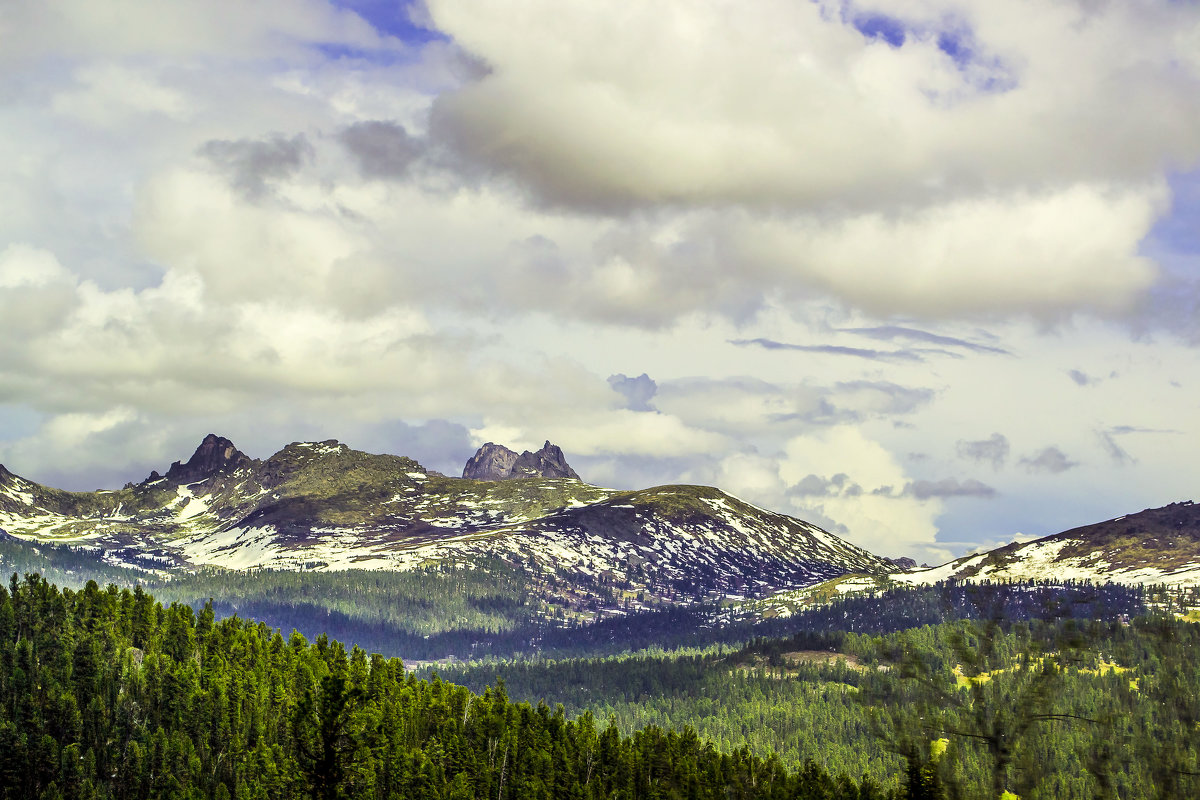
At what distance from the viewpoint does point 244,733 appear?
159625 mm

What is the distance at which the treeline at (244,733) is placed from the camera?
5787 inches

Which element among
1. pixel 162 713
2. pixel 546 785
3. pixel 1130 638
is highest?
pixel 1130 638

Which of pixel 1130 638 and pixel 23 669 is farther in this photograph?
pixel 23 669

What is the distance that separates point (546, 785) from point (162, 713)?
202 feet

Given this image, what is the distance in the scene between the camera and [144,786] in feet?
493

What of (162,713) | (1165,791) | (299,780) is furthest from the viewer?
(162,713)

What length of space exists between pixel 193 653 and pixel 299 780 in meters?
81.4

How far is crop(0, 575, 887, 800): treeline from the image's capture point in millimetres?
147000

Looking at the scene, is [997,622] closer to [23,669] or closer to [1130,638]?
[1130,638]

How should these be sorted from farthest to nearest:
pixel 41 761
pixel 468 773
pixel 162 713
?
pixel 162 713 → pixel 468 773 → pixel 41 761

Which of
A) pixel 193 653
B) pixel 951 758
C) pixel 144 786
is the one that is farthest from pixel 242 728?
pixel 951 758

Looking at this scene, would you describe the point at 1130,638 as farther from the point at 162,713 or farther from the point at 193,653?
the point at 193,653

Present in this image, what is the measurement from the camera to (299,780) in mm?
119500

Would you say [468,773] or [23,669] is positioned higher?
[23,669]
